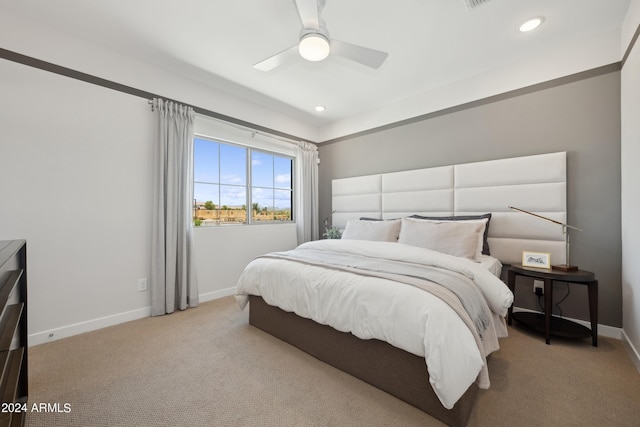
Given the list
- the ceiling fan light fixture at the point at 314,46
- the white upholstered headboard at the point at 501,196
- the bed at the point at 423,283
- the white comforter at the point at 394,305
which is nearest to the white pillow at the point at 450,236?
the bed at the point at 423,283

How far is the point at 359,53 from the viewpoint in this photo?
2.05 metres

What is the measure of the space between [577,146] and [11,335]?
396 cm

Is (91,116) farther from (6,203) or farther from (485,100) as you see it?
(485,100)

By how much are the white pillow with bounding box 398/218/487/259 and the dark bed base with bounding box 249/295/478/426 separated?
1.24 metres

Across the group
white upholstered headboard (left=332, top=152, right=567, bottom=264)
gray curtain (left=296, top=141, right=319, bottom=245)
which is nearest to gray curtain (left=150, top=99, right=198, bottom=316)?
gray curtain (left=296, top=141, right=319, bottom=245)

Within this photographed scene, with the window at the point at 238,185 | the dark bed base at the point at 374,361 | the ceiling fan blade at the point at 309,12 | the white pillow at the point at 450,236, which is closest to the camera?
the dark bed base at the point at 374,361

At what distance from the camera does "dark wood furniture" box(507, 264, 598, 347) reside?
6.76 feet

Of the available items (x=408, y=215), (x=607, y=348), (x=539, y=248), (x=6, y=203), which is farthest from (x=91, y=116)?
(x=607, y=348)

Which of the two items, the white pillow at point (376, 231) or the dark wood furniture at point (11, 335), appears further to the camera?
the white pillow at point (376, 231)

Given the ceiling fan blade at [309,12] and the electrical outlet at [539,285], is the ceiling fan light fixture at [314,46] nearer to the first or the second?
the ceiling fan blade at [309,12]

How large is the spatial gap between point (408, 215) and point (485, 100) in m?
1.54

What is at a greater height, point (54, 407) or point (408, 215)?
point (408, 215)

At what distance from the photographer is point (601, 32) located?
90.4 inches

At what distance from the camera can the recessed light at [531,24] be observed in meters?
2.15
